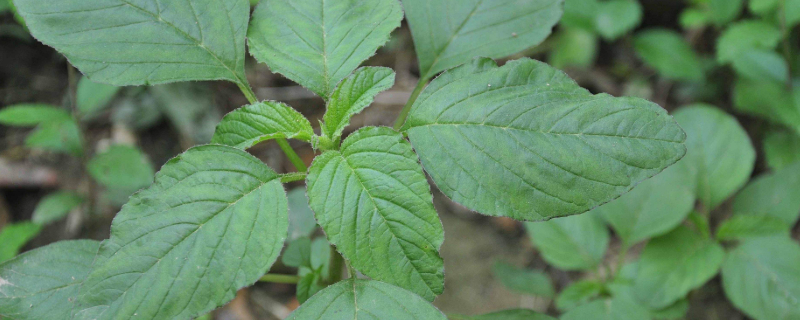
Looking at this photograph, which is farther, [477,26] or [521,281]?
[521,281]

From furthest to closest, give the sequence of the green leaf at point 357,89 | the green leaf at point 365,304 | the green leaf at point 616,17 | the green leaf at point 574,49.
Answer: the green leaf at point 574,49 < the green leaf at point 616,17 < the green leaf at point 357,89 < the green leaf at point 365,304

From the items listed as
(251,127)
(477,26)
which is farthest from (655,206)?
(251,127)

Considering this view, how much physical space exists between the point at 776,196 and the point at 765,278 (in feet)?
1.50

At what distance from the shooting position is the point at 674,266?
235cm

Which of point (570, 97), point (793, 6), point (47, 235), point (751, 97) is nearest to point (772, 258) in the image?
point (751, 97)

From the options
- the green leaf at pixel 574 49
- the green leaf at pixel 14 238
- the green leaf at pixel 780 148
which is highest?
the green leaf at pixel 14 238

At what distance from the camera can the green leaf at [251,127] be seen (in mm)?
1344

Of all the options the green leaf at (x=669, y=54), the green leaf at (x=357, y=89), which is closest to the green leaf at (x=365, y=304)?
the green leaf at (x=357, y=89)

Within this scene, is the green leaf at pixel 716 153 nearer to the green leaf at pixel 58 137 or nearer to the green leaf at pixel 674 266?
the green leaf at pixel 674 266

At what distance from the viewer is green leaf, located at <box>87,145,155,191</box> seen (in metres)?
2.63

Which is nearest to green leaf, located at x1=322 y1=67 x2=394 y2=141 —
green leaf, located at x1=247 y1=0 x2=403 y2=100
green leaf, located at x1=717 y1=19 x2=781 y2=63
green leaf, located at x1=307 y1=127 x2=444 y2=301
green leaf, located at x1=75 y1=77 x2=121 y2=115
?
green leaf, located at x1=247 y1=0 x2=403 y2=100

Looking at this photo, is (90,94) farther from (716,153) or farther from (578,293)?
(716,153)

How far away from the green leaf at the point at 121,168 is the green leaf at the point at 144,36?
4.37 ft

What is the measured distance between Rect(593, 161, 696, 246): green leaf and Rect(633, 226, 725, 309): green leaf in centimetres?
7
